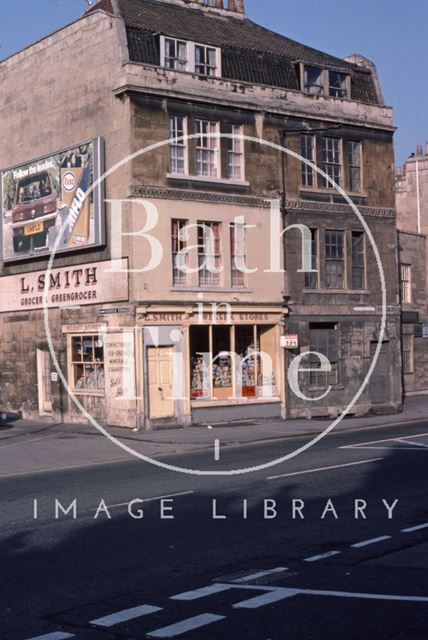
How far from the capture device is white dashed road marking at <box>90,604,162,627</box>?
8320mm

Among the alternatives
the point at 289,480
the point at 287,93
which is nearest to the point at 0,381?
the point at 287,93

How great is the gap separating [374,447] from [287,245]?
468 inches

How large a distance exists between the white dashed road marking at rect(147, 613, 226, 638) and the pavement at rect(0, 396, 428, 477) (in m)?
12.4

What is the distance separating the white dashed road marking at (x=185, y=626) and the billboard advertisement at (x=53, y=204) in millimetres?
22447

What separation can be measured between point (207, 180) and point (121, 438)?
28.8 feet

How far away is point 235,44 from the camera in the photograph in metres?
33.2

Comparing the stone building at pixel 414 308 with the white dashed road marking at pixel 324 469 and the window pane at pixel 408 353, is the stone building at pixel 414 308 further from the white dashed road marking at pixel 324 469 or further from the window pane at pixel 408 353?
the white dashed road marking at pixel 324 469

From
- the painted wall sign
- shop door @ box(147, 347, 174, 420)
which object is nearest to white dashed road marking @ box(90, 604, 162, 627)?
shop door @ box(147, 347, 174, 420)

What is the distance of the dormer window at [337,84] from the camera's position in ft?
116

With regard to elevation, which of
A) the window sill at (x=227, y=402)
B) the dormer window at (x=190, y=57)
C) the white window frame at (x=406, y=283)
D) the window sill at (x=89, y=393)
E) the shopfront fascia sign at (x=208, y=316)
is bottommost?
the window sill at (x=227, y=402)

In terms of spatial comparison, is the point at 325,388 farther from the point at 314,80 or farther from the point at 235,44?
the point at 235,44

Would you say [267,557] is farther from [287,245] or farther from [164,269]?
[287,245]

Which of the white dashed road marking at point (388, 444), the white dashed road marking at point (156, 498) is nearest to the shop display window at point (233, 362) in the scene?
the white dashed road marking at point (388, 444)

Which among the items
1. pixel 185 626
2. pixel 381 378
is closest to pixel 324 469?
pixel 185 626
